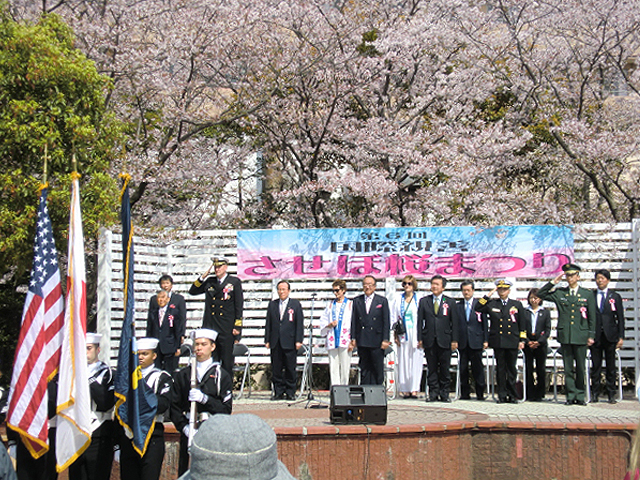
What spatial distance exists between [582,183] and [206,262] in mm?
9295

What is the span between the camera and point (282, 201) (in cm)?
1844

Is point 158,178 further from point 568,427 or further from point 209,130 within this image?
point 568,427

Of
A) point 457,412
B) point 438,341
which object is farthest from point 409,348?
point 457,412

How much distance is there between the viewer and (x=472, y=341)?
12484 mm

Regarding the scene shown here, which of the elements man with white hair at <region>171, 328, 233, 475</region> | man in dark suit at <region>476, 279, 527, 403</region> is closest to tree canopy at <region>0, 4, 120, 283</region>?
man with white hair at <region>171, 328, 233, 475</region>

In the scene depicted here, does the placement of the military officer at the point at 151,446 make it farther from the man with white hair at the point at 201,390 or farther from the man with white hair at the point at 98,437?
the man with white hair at the point at 98,437

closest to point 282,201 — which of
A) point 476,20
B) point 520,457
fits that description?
point 476,20

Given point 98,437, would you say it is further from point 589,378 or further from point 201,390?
point 589,378

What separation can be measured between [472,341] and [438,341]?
0.56 meters

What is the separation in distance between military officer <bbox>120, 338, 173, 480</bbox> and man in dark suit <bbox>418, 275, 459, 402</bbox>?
6123 mm

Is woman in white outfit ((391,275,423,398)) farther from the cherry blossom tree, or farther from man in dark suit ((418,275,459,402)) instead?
the cherry blossom tree

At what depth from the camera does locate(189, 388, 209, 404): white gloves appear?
6.87 meters

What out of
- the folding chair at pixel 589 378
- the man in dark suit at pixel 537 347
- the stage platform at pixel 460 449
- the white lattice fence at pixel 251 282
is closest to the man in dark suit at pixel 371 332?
the white lattice fence at pixel 251 282

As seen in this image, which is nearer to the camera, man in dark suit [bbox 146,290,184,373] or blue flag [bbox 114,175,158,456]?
blue flag [bbox 114,175,158,456]
